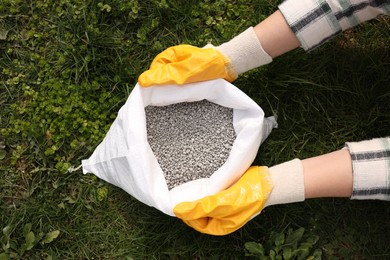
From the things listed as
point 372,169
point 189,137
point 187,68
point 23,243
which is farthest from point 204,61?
point 23,243

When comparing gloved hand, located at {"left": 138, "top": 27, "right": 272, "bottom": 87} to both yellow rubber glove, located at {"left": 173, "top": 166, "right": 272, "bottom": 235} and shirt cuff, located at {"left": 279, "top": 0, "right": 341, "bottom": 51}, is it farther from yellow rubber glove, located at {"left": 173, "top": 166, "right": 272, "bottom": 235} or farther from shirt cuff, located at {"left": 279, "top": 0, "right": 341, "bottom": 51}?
yellow rubber glove, located at {"left": 173, "top": 166, "right": 272, "bottom": 235}

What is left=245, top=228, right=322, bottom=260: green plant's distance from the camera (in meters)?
1.62

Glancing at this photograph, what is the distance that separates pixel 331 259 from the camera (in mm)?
1695

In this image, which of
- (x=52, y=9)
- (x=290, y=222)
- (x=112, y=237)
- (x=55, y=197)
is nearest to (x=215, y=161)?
(x=290, y=222)

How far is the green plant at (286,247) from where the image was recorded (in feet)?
5.32

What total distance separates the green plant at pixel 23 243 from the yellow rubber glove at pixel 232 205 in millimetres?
566

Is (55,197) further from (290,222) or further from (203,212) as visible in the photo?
(290,222)

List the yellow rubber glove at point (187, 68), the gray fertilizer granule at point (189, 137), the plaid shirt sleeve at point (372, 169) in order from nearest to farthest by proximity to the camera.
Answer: the plaid shirt sleeve at point (372, 169) → the yellow rubber glove at point (187, 68) → the gray fertilizer granule at point (189, 137)

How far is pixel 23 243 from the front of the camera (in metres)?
1.75

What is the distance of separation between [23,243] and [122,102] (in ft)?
2.11

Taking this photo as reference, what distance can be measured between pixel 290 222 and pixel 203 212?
1.42 feet

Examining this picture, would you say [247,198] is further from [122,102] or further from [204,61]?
[122,102]

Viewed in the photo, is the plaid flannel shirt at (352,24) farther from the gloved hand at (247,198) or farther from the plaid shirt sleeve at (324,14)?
the gloved hand at (247,198)

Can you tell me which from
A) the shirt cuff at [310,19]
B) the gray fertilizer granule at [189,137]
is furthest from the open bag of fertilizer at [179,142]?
the shirt cuff at [310,19]
